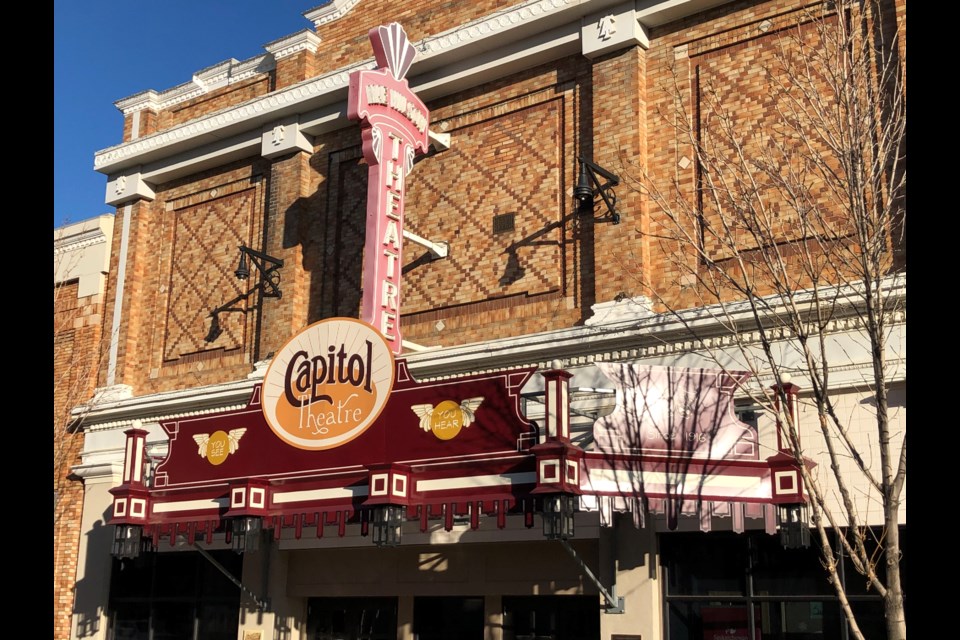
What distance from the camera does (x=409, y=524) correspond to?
613 inches

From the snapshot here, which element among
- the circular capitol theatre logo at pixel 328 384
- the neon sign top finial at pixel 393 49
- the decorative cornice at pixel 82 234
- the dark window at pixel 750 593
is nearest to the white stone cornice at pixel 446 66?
the neon sign top finial at pixel 393 49

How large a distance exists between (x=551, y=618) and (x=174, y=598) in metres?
7.93

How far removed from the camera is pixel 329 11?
20281mm

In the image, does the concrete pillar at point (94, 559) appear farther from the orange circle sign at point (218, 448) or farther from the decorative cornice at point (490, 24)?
the decorative cornice at point (490, 24)

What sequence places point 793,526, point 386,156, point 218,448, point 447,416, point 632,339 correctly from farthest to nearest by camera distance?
point 386,156
point 218,448
point 632,339
point 447,416
point 793,526

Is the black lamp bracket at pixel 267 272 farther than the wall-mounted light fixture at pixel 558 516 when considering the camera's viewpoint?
Yes

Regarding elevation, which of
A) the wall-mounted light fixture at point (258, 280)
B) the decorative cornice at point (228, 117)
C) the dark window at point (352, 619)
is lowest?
the dark window at point (352, 619)

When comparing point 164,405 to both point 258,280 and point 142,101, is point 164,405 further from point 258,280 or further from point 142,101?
point 142,101

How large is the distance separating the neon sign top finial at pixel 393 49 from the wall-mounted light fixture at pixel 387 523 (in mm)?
7725

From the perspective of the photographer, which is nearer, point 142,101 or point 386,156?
point 386,156

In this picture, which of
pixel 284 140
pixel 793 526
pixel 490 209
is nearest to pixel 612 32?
pixel 490 209

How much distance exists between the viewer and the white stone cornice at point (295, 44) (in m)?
20.2

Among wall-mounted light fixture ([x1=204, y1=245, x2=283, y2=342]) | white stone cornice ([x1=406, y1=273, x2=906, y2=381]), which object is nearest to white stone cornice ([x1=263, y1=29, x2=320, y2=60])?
wall-mounted light fixture ([x1=204, y1=245, x2=283, y2=342])

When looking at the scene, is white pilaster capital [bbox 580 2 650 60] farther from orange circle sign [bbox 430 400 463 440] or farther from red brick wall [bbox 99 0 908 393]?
orange circle sign [bbox 430 400 463 440]
